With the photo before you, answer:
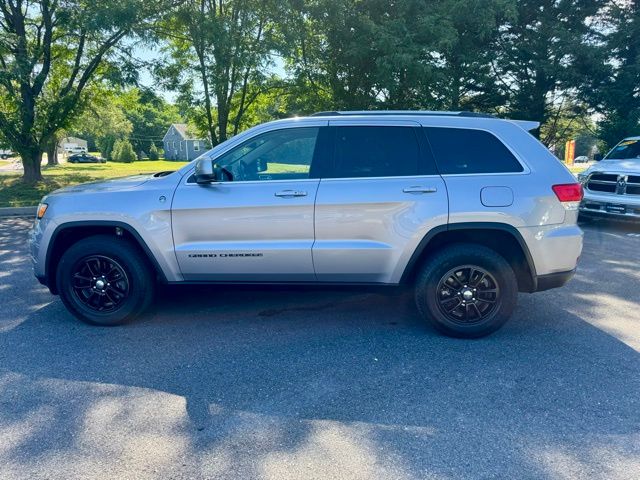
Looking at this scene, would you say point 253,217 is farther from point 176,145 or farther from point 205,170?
point 176,145

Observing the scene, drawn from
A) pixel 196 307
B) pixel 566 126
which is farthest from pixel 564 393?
pixel 566 126

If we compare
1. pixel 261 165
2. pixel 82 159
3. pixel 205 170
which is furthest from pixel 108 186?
pixel 82 159

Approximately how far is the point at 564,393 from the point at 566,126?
17.8m

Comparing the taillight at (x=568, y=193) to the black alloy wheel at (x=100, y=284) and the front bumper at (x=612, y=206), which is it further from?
the front bumper at (x=612, y=206)

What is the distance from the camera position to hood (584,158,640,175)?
29.4 ft

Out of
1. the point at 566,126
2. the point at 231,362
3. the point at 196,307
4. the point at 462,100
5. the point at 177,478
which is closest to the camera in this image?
the point at 177,478

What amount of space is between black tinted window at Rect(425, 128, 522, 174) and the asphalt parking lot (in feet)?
4.82

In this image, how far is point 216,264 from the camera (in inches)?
170

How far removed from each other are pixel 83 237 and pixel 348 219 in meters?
2.47

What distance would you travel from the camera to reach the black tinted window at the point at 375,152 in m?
4.23

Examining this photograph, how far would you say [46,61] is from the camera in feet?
47.6

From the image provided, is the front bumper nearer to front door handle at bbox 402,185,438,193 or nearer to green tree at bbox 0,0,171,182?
front door handle at bbox 402,185,438,193

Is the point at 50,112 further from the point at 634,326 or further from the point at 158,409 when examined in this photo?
the point at 634,326

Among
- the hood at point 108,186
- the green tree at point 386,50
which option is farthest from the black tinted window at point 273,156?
the green tree at point 386,50
